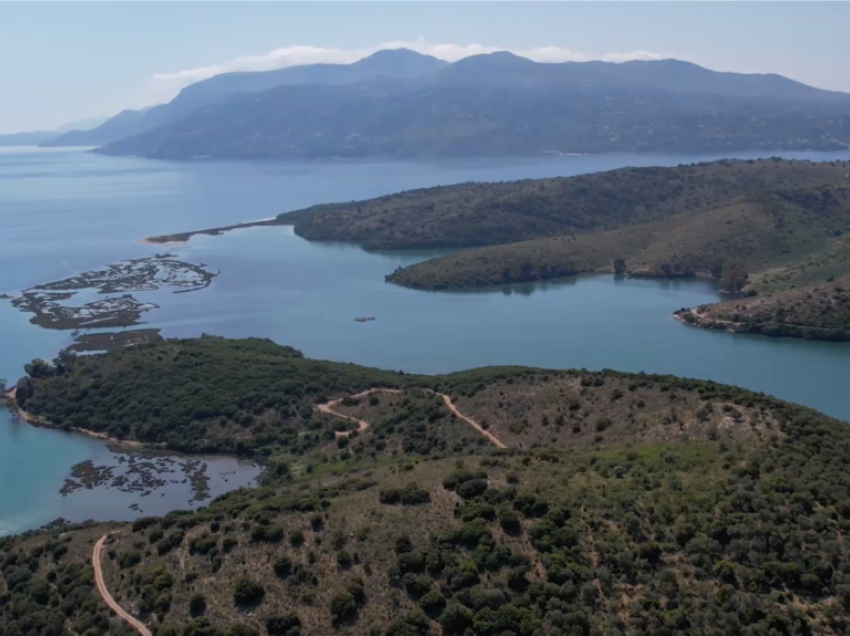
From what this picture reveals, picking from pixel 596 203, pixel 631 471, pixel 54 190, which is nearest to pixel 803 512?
pixel 631 471

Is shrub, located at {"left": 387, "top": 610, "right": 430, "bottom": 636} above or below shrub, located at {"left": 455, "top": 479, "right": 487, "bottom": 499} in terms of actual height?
below

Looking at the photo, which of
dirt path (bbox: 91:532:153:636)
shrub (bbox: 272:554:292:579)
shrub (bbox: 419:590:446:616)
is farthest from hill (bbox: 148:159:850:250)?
shrub (bbox: 419:590:446:616)

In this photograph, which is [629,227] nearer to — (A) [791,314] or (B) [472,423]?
(A) [791,314]

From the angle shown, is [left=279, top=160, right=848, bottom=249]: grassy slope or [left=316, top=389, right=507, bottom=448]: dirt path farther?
[left=279, top=160, right=848, bottom=249]: grassy slope

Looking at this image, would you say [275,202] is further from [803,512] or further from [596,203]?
[803,512]

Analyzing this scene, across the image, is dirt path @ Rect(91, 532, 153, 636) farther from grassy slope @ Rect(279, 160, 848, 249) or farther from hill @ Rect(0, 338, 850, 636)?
grassy slope @ Rect(279, 160, 848, 249)

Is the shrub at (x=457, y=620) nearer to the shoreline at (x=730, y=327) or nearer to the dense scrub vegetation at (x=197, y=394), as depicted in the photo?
the dense scrub vegetation at (x=197, y=394)

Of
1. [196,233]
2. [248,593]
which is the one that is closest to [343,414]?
[248,593]

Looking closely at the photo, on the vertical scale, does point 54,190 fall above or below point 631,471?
above
